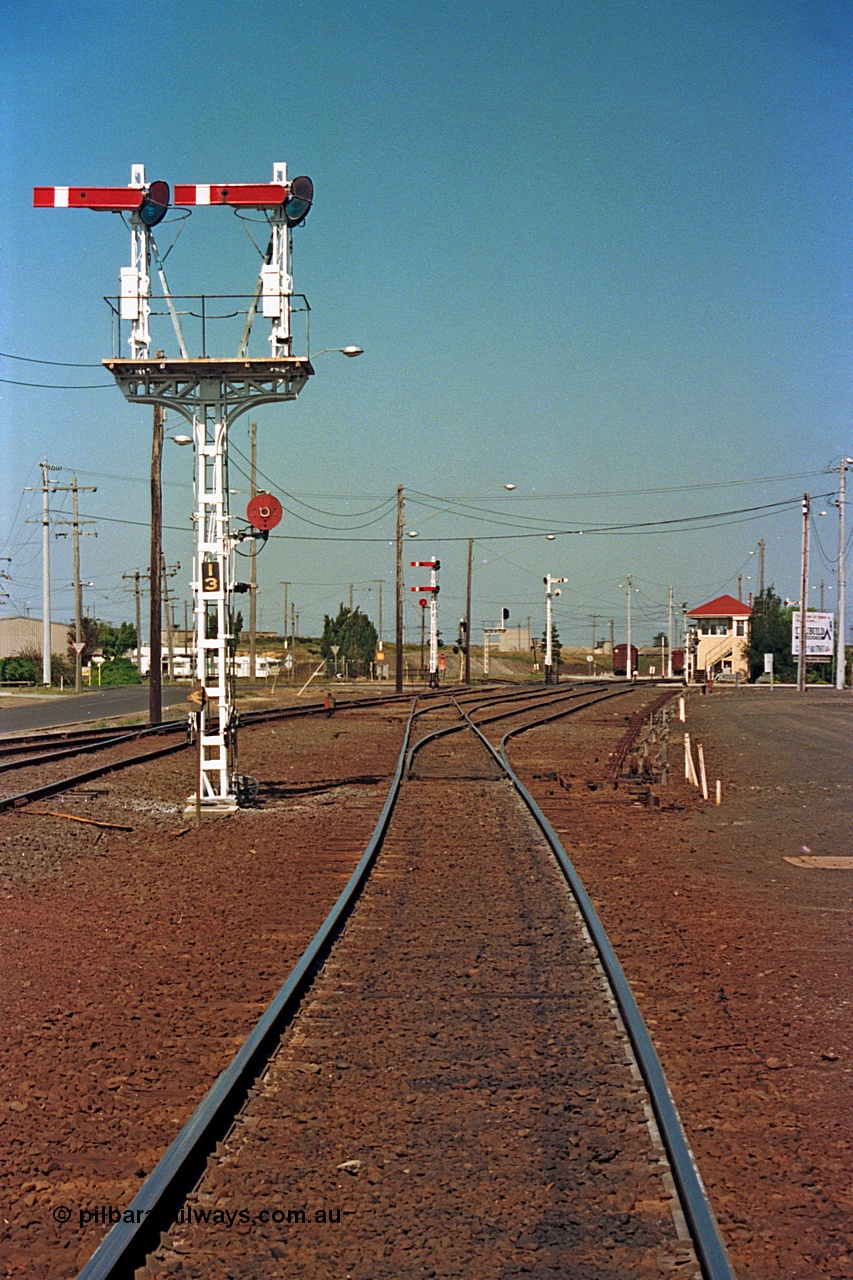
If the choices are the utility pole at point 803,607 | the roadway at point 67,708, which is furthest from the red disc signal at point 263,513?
the utility pole at point 803,607

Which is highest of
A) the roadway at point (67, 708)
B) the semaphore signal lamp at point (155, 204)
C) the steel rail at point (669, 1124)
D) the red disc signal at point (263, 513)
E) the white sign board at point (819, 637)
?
the semaphore signal lamp at point (155, 204)

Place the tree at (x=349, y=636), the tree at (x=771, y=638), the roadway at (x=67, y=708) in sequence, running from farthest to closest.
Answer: the tree at (x=349, y=636)
the tree at (x=771, y=638)
the roadway at (x=67, y=708)

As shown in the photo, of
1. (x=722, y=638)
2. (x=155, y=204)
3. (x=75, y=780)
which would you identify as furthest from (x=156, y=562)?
(x=722, y=638)

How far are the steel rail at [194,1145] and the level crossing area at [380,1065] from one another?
0.02 meters

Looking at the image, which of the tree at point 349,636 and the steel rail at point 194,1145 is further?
the tree at point 349,636

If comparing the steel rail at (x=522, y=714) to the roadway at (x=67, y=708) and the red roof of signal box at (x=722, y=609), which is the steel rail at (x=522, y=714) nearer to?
the roadway at (x=67, y=708)

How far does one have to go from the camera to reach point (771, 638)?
302 ft

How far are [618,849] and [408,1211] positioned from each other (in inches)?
359

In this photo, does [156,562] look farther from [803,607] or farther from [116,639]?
[116,639]

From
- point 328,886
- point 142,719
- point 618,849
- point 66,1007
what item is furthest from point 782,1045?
point 142,719

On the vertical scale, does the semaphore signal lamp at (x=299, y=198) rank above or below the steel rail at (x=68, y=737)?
above

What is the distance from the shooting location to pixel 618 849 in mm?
13203

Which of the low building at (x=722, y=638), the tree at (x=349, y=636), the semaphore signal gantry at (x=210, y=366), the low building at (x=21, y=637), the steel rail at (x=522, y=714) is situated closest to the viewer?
the semaphore signal gantry at (x=210, y=366)

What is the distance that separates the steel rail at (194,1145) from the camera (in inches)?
155
